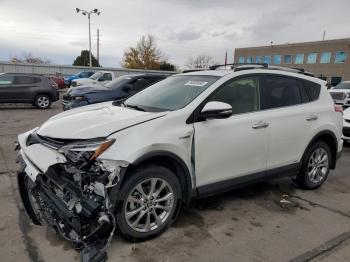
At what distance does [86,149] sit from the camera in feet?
9.59

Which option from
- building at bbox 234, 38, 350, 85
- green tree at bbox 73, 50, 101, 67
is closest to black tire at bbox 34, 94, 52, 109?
building at bbox 234, 38, 350, 85

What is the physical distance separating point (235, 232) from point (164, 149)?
1.26 metres

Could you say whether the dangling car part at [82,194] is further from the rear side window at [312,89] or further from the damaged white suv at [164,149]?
the rear side window at [312,89]

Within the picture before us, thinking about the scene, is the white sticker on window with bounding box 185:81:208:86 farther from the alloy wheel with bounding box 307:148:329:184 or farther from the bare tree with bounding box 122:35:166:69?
the bare tree with bounding box 122:35:166:69

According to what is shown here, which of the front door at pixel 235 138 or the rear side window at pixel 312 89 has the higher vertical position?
the rear side window at pixel 312 89

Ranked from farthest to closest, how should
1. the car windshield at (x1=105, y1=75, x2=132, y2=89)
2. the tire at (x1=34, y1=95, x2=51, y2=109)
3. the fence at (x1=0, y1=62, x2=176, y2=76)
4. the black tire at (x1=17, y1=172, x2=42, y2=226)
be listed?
the fence at (x1=0, y1=62, x2=176, y2=76)
the tire at (x1=34, y1=95, x2=51, y2=109)
the car windshield at (x1=105, y1=75, x2=132, y2=89)
the black tire at (x1=17, y1=172, x2=42, y2=226)

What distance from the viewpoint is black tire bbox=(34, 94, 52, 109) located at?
48.8 ft

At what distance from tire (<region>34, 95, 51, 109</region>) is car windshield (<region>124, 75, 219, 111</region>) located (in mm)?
11720

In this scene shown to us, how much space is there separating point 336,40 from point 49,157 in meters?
50.7

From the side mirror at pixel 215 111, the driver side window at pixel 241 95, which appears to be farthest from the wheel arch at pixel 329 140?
the side mirror at pixel 215 111

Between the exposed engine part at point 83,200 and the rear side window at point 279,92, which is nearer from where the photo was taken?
the exposed engine part at point 83,200

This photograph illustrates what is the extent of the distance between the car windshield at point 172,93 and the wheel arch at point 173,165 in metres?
0.61

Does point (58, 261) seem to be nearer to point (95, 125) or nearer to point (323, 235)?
point (95, 125)

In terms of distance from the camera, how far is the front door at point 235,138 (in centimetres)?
359
